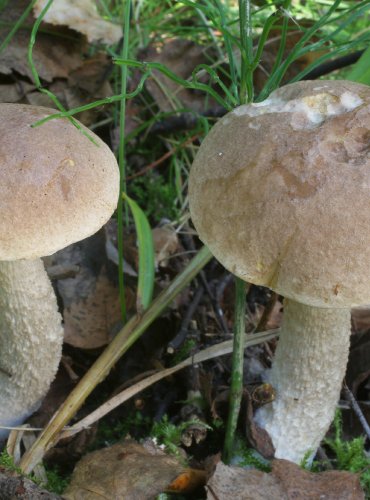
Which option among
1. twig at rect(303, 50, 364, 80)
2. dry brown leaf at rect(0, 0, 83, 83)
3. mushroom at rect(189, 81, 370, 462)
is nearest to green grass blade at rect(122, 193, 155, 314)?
mushroom at rect(189, 81, 370, 462)

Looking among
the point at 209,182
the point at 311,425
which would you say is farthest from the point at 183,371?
the point at 209,182

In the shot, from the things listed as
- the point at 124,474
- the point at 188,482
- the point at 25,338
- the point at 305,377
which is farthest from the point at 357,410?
the point at 25,338

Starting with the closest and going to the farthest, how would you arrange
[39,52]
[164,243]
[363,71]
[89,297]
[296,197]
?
[296,197]
[363,71]
[89,297]
[164,243]
[39,52]

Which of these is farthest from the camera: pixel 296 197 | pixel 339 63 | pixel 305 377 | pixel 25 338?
pixel 339 63

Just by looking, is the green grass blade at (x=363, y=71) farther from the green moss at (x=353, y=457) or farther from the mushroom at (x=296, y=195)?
the green moss at (x=353, y=457)

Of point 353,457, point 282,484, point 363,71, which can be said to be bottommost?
point 353,457

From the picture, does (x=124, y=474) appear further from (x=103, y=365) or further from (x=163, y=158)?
(x=163, y=158)
